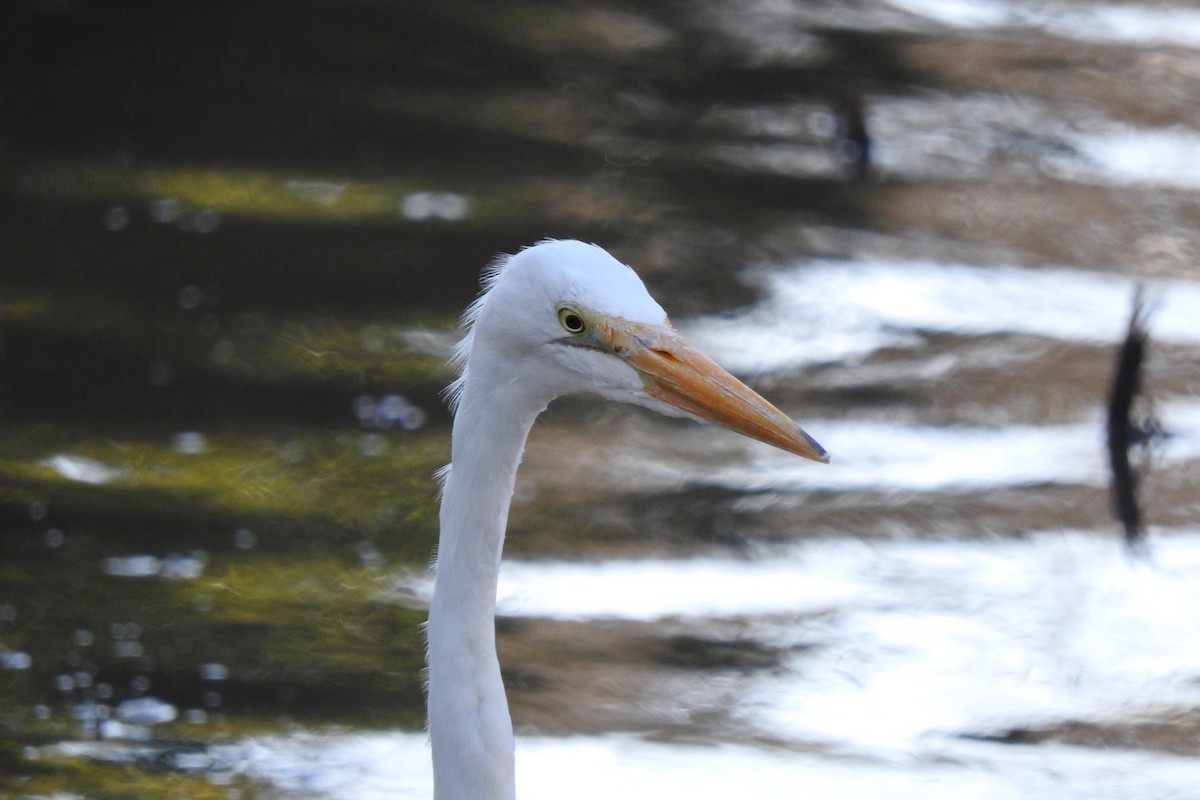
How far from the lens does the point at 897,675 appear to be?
485 centimetres

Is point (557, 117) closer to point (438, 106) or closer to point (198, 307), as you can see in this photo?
point (438, 106)

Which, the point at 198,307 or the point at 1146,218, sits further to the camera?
the point at 1146,218

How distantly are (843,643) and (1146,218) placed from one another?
3749mm

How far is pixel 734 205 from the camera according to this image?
7531mm

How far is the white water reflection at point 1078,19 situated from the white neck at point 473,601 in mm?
7835

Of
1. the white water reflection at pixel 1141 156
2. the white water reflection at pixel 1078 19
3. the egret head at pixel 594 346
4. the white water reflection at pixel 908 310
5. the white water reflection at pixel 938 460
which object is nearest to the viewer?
the egret head at pixel 594 346

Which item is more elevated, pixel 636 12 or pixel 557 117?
pixel 636 12

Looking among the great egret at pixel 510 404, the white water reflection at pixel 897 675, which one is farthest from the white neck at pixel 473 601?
the white water reflection at pixel 897 675

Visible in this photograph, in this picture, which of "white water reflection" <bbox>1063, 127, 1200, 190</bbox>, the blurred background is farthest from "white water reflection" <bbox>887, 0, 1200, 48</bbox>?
"white water reflection" <bbox>1063, 127, 1200, 190</bbox>

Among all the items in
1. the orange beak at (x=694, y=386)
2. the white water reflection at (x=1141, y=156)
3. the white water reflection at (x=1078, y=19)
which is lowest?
the orange beak at (x=694, y=386)

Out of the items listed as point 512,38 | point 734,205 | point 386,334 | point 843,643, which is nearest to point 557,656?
point 843,643

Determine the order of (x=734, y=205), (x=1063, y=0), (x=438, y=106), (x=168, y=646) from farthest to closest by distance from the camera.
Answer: (x=1063, y=0) → (x=438, y=106) → (x=734, y=205) → (x=168, y=646)

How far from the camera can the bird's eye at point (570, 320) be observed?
2.66 m

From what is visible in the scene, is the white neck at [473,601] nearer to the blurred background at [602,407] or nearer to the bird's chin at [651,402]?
the bird's chin at [651,402]
